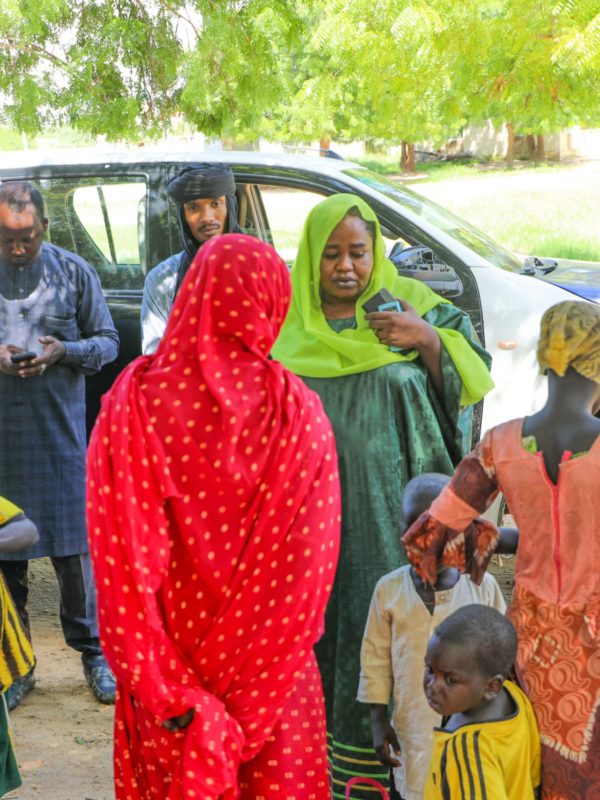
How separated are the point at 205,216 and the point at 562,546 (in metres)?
2.53

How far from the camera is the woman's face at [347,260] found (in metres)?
4.13

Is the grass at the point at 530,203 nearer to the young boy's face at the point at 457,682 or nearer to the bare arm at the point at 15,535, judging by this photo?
the bare arm at the point at 15,535

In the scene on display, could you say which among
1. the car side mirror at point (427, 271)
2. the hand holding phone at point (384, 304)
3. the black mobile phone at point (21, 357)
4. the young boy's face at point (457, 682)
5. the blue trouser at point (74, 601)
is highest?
the hand holding phone at point (384, 304)

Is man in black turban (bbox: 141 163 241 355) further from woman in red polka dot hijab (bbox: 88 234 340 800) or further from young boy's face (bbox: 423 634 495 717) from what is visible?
young boy's face (bbox: 423 634 495 717)

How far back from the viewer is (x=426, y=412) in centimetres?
411

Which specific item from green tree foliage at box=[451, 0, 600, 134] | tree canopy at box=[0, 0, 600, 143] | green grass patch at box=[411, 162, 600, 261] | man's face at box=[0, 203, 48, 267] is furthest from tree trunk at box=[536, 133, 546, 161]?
man's face at box=[0, 203, 48, 267]

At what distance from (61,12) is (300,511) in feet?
30.8

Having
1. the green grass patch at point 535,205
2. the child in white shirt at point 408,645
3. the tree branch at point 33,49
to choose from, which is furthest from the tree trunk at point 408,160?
the child in white shirt at point 408,645

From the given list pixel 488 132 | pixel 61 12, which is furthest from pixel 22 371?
pixel 488 132

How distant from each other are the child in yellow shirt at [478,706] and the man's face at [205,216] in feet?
8.10

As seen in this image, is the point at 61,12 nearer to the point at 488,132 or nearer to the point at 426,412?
the point at 426,412

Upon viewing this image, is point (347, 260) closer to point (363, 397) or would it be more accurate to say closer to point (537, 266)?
point (363, 397)

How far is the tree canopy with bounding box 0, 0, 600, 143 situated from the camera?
9.02 m

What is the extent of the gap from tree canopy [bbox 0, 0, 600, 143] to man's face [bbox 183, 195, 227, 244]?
12.2ft
